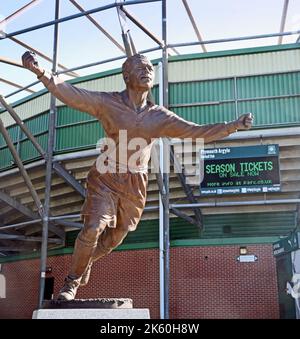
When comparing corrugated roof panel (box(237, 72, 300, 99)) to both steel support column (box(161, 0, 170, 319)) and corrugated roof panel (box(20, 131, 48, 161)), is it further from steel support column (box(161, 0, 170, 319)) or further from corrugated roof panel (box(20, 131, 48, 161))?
corrugated roof panel (box(20, 131, 48, 161))

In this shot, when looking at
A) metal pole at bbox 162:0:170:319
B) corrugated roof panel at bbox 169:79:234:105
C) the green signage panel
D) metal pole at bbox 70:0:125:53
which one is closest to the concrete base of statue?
metal pole at bbox 162:0:170:319

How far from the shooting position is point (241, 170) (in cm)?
1256

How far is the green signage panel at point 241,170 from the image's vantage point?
1238 cm

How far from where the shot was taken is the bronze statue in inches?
157

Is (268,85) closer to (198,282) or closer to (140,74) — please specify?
(198,282)

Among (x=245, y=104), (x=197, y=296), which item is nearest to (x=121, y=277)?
(x=197, y=296)

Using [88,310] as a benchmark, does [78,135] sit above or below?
above

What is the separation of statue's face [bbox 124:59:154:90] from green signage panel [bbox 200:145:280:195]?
8.69 metres

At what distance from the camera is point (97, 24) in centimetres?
1558

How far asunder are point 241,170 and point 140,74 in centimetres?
882

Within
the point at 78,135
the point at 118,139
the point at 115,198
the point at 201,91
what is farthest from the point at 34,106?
the point at 115,198
